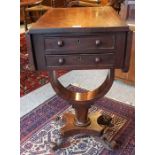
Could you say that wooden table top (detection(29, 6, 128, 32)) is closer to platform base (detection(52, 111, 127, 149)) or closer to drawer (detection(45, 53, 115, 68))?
drawer (detection(45, 53, 115, 68))

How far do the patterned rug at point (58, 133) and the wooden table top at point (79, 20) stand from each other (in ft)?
2.79

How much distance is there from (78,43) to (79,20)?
181 mm

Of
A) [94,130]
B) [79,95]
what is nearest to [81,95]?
[79,95]

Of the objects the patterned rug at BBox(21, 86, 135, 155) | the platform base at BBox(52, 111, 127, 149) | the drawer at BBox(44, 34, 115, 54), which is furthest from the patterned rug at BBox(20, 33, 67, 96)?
the drawer at BBox(44, 34, 115, 54)

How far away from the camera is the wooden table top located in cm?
112

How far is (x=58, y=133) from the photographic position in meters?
1.69

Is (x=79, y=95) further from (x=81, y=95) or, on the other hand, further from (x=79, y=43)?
(x=79, y=43)

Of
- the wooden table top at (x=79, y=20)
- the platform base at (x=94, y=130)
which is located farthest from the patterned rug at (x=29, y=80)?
the wooden table top at (x=79, y=20)
